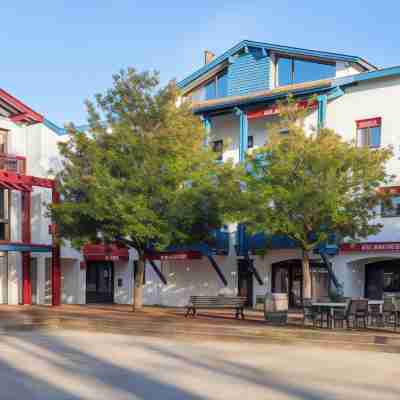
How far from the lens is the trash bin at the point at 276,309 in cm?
1962

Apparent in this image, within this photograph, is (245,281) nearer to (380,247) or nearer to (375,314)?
(380,247)

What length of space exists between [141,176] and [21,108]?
32.4 feet

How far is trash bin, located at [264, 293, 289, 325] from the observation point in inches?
773

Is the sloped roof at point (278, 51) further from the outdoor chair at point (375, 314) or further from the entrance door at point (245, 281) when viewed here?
the outdoor chair at point (375, 314)

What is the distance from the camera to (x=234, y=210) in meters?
22.3

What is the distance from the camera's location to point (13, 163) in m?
30.4

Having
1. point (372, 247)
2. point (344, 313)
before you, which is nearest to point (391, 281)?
point (372, 247)

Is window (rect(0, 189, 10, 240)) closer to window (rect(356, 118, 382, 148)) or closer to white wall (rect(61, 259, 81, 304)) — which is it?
white wall (rect(61, 259, 81, 304))

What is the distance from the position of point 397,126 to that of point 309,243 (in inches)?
250

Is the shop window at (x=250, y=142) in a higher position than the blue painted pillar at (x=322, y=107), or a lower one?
lower

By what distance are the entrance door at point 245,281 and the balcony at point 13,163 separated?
10449 millimetres

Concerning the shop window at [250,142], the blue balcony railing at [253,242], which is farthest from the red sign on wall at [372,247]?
the shop window at [250,142]

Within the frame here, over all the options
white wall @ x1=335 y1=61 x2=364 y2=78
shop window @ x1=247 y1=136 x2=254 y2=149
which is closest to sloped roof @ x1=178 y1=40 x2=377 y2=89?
white wall @ x1=335 y1=61 x2=364 y2=78

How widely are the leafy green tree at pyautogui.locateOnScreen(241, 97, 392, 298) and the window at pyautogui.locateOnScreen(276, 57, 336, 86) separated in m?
7.84
